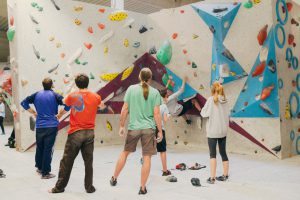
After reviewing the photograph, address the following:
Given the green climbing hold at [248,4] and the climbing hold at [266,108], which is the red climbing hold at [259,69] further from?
the green climbing hold at [248,4]

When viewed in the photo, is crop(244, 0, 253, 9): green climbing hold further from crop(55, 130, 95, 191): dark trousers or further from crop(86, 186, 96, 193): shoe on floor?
crop(86, 186, 96, 193): shoe on floor

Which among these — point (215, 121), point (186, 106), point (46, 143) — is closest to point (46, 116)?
point (46, 143)

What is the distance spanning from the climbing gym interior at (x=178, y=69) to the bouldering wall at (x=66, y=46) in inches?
0.8

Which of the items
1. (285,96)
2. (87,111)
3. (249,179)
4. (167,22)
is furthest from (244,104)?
(87,111)

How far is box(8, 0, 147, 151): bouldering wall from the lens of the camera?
672 centimetres

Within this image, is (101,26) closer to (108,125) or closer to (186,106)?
(108,125)

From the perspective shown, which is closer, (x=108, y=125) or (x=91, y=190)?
(x=91, y=190)

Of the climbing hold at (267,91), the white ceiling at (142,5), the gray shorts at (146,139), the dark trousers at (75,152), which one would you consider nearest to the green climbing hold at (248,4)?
the climbing hold at (267,91)

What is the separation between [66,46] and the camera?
7.22 meters

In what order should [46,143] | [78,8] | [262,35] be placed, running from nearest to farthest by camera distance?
[46,143], [262,35], [78,8]

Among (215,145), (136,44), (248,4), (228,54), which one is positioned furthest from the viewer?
(136,44)

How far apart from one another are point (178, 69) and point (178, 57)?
0.28 meters

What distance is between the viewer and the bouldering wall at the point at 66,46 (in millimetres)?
6719

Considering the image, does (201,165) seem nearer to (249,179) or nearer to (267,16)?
(249,179)
